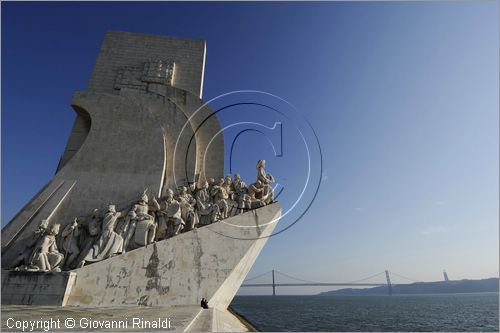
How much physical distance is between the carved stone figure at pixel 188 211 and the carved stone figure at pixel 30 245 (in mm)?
2991

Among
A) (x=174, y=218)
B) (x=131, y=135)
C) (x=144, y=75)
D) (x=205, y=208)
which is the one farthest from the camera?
(x=144, y=75)

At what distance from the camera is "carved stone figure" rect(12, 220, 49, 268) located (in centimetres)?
639

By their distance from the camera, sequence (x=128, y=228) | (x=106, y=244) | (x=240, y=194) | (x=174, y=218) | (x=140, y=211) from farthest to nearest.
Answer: (x=240, y=194) < (x=140, y=211) < (x=174, y=218) < (x=128, y=228) < (x=106, y=244)

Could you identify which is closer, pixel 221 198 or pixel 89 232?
pixel 89 232

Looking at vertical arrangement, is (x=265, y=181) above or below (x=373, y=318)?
above

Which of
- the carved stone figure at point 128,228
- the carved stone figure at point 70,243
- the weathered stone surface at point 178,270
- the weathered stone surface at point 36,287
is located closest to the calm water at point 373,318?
the weathered stone surface at point 178,270

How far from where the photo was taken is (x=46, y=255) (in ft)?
20.4

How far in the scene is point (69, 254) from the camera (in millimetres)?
6484

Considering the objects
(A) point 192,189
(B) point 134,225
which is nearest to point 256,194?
(A) point 192,189

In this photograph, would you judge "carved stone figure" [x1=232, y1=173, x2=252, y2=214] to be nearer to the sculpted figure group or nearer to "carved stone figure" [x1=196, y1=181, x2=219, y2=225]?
the sculpted figure group

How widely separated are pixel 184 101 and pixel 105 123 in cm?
266

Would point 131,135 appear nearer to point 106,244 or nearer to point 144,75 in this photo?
point 144,75

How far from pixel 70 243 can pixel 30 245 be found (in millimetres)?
862

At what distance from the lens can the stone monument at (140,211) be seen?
5.94 meters
